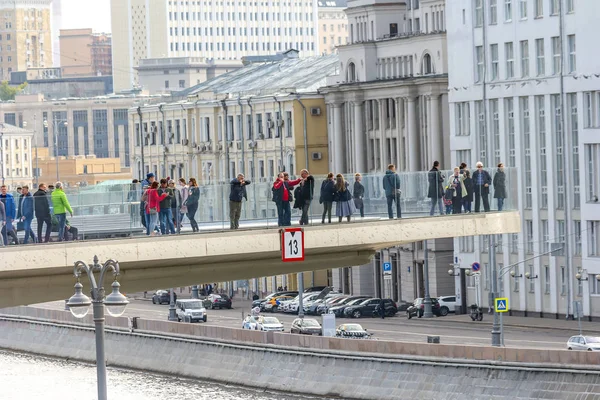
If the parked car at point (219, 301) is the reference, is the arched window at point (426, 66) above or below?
above

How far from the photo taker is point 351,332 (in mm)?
76250

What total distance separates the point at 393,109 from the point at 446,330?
24145 mm

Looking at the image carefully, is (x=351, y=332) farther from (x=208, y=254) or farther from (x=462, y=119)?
(x=208, y=254)

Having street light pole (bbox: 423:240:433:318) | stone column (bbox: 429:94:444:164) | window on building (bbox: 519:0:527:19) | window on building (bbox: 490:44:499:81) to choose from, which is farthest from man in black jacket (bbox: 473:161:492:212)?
stone column (bbox: 429:94:444:164)

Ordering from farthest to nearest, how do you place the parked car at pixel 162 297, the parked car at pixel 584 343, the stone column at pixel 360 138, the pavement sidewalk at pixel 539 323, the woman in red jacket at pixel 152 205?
the parked car at pixel 162 297 → the stone column at pixel 360 138 → the pavement sidewalk at pixel 539 323 → the parked car at pixel 584 343 → the woman in red jacket at pixel 152 205

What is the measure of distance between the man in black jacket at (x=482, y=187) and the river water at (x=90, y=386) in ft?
48.6

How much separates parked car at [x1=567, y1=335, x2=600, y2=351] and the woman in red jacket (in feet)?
74.5

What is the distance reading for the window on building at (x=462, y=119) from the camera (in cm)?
9200

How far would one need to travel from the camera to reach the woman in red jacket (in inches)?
1756

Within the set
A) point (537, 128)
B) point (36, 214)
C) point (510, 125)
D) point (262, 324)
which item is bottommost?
point (262, 324)

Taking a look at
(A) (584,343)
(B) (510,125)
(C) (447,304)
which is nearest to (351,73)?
(C) (447,304)

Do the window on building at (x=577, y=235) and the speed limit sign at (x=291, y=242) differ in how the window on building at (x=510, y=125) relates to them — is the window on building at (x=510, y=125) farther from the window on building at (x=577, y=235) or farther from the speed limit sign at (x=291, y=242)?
the speed limit sign at (x=291, y=242)

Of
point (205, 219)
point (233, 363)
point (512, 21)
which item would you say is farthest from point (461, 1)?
point (205, 219)

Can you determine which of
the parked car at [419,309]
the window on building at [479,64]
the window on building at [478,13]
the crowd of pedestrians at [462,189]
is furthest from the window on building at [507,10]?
the crowd of pedestrians at [462,189]
